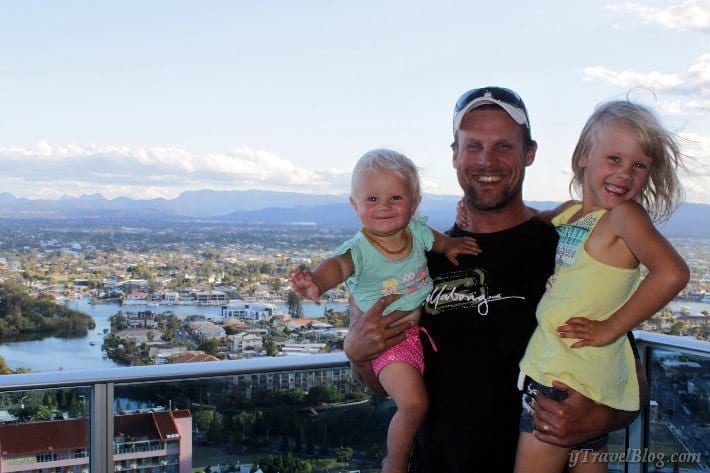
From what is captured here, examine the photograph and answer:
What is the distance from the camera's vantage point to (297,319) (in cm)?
489

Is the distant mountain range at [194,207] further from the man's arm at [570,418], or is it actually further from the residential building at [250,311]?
the man's arm at [570,418]

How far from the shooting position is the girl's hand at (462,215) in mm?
2193

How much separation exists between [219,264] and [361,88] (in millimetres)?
7192

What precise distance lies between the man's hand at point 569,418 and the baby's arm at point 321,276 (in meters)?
0.69

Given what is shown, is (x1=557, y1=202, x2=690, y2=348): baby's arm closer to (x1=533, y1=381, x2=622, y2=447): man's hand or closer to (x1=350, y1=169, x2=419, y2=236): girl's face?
(x1=533, y1=381, x2=622, y2=447): man's hand

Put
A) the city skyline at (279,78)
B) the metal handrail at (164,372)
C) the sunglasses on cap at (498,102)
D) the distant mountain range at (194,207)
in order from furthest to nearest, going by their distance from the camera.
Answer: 1. the distant mountain range at (194,207)
2. the city skyline at (279,78)
3. the metal handrail at (164,372)
4. the sunglasses on cap at (498,102)

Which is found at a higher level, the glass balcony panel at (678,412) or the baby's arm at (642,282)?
the baby's arm at (642,282)

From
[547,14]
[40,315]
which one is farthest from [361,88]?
[40,315]

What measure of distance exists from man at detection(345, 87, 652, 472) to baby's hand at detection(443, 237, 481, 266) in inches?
0.8

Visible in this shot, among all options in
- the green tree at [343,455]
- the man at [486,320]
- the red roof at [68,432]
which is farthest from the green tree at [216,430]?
the man at [486,320]

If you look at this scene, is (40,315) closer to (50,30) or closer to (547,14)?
(547,14)

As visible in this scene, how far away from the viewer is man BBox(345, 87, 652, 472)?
1.90 m

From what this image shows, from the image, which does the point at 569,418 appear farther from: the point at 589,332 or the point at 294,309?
the point at 294,309

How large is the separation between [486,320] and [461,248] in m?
0.23
